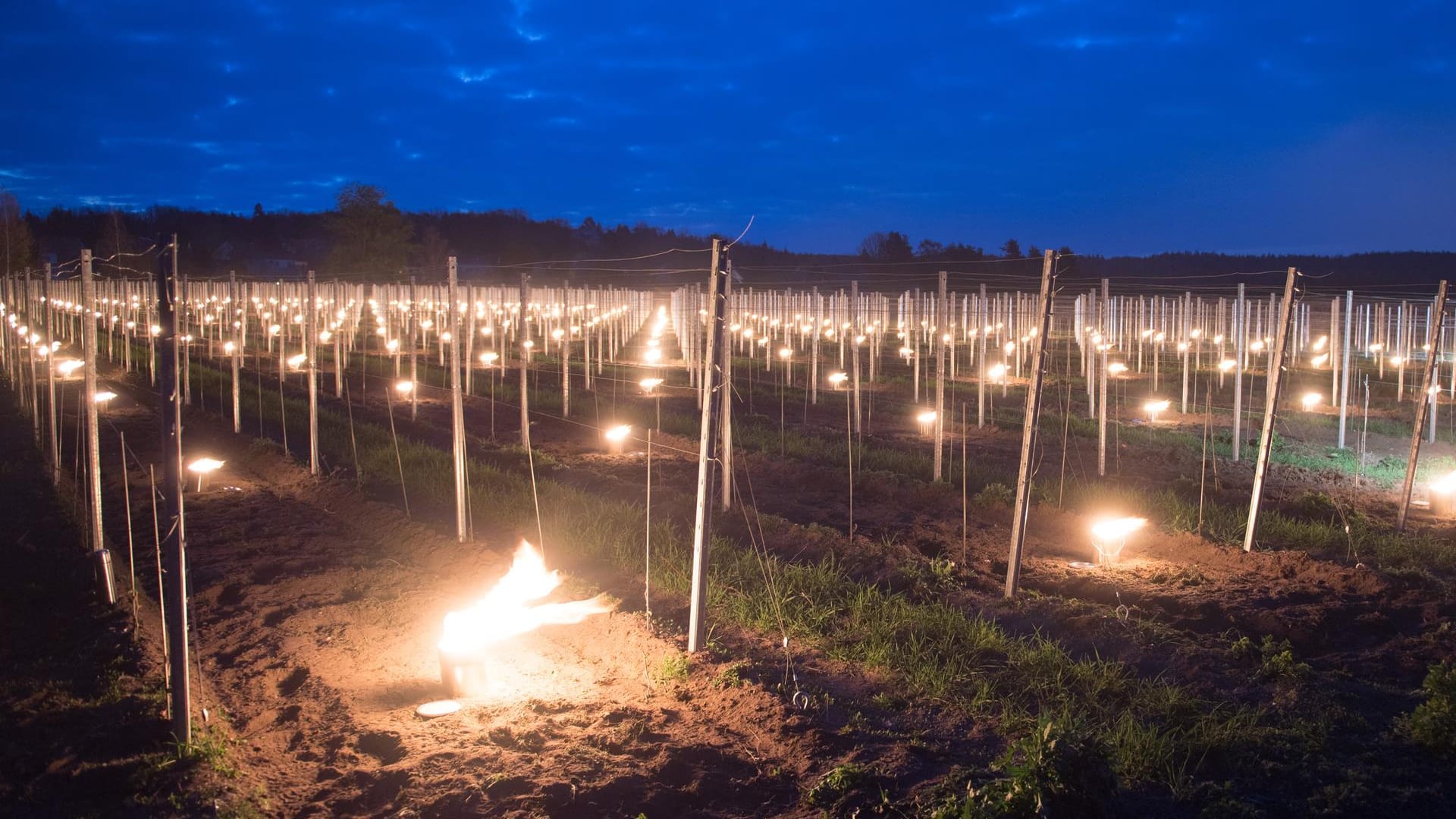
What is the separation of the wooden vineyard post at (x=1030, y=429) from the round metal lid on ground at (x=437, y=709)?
4.46 m

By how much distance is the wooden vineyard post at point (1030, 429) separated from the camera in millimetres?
7555

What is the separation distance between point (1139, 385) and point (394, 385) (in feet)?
65.8

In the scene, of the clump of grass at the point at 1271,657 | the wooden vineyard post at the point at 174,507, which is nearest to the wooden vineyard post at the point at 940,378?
the clump of grass at the point at 1271,657

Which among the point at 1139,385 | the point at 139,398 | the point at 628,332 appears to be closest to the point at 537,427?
the point at 139,398

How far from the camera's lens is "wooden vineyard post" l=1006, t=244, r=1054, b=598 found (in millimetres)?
7555

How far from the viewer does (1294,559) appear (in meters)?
8.60

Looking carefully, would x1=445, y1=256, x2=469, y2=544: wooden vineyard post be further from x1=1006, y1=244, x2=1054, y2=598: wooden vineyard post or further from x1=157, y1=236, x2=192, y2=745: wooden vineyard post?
x1=1006, y1=244, x2=1054, y2=598: wooden vineyard post

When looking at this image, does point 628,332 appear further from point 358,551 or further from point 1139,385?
point 358,551

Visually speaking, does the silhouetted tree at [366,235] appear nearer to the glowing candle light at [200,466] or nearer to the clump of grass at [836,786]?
the glowing candle light at [200,466]

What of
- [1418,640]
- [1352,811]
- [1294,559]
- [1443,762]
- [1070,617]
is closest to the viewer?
[1352,811]

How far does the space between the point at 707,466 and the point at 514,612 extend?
1.86m

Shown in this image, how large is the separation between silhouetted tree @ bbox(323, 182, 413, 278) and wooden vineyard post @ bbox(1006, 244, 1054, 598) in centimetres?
4808

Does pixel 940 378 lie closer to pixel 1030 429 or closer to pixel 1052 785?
pixel 1030 429

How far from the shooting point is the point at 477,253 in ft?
377
